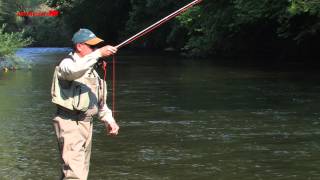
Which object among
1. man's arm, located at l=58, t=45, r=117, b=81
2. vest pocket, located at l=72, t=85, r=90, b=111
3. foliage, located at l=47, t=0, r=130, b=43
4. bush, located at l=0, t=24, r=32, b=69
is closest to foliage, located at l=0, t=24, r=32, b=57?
bush, located at l=0, t=24, r=32, b=69

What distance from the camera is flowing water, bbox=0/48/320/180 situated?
361 inches

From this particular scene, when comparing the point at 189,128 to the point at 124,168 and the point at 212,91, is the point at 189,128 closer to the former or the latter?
the point at 124,168

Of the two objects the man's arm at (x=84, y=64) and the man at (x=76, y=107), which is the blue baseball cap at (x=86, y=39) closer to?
the man at (x=76, y=107)

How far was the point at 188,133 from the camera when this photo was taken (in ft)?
39.7

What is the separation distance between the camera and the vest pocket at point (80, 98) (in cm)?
618

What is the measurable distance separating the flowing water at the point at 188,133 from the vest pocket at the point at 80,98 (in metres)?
2.68

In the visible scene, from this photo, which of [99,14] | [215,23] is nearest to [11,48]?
[215,23]

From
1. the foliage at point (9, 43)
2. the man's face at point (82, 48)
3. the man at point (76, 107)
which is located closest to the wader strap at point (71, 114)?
the man at point (76, 107)

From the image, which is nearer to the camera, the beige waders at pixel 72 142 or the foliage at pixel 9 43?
the beige waders at pixel 72 142

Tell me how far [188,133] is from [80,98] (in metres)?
6.06

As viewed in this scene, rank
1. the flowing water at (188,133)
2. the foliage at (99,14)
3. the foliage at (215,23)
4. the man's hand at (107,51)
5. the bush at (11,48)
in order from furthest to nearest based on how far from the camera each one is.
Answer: the foliage at (99,14)
the bush at (11,48)
the foliage at (215,23)
the flowing water at (188,133)
the man's hand at (107,51)

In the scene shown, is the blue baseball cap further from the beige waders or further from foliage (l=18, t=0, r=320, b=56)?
foliage (l=18, t=0, r=320, b=56)

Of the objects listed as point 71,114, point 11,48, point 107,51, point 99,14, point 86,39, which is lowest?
point 71,114

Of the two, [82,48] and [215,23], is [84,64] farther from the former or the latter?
[215,23]
